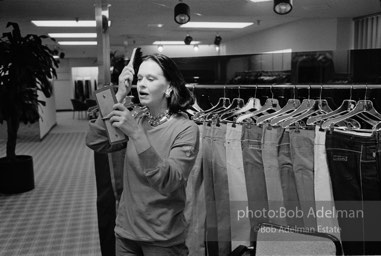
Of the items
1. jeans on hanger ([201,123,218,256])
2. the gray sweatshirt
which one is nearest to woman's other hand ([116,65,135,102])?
the gray sweatshirt

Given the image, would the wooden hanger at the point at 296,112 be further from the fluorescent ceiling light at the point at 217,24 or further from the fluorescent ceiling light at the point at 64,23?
the fluorescent ceiling light at the point at 217,24

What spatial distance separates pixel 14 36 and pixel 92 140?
12.4ft

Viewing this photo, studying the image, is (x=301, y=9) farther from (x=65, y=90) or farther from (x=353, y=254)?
(x=65, y=90)

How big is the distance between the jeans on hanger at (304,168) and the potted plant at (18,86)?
12.9 feet

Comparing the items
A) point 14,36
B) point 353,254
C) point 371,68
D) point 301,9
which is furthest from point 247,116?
point 301,9

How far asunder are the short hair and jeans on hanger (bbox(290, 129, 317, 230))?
0.57 metres

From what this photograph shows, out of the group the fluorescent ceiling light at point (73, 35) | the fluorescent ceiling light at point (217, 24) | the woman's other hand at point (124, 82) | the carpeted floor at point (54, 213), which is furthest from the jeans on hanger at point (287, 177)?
the fluorescent ceiling light at point (73, 35)

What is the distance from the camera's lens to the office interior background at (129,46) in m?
3.01

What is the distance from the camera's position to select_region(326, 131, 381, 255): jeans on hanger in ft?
5.01

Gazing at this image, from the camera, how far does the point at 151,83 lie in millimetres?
1470

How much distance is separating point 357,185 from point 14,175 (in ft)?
14.6

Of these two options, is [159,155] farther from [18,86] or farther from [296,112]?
[18,86]

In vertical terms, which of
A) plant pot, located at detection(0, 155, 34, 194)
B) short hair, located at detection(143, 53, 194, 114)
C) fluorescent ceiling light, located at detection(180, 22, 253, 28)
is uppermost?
fluorescent ceiling light, located at detection(180, 22, 253, 28)

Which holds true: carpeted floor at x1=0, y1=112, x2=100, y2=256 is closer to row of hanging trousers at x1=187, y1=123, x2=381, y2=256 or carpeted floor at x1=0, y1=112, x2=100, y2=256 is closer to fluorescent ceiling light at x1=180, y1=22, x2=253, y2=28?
row of hanging trousers at x1=187, y1=123, x2=381, y2=256
